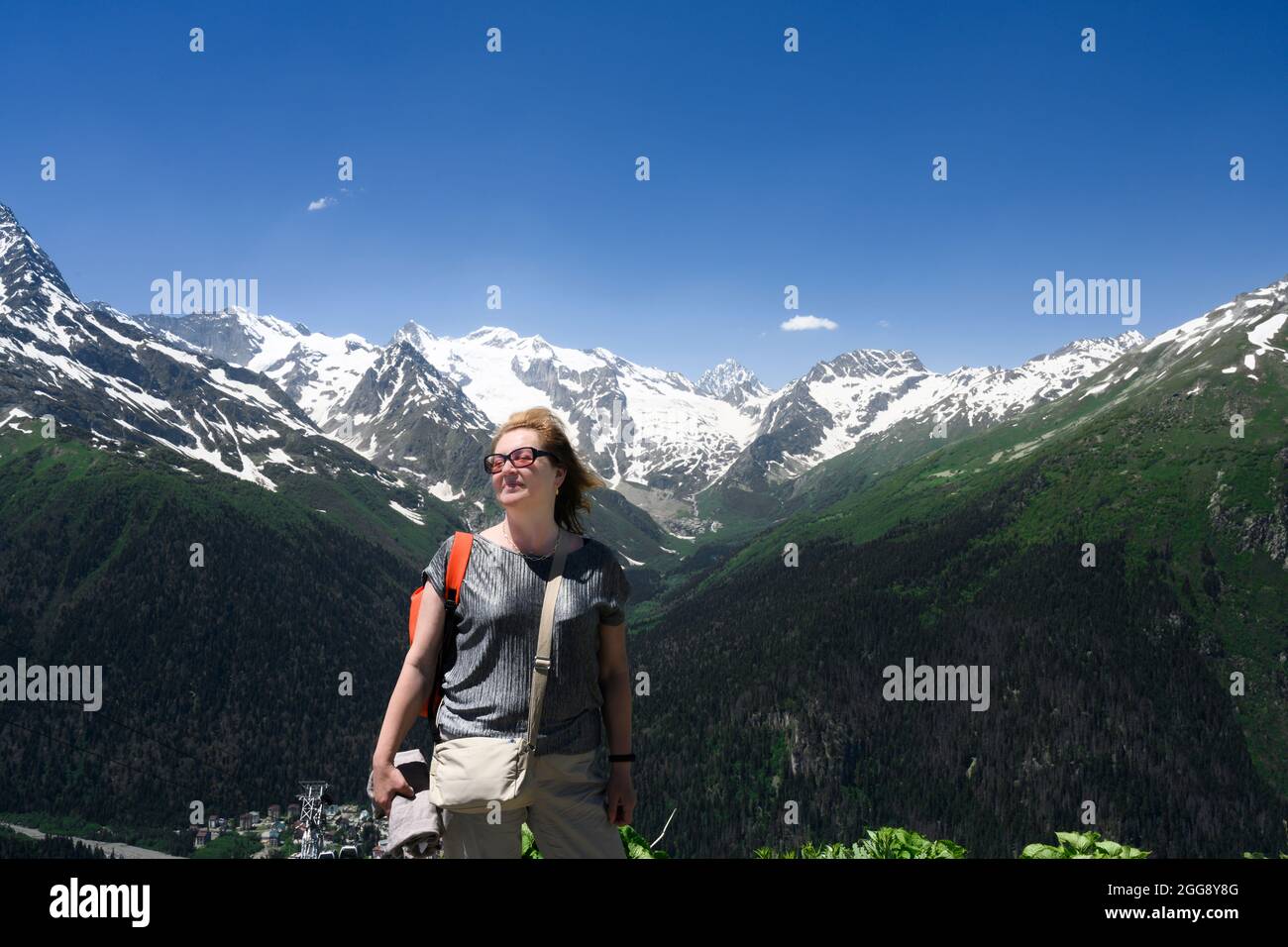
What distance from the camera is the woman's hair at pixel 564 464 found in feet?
25.3

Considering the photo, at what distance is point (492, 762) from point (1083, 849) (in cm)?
772

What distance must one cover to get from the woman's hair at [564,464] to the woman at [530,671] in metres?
0.09

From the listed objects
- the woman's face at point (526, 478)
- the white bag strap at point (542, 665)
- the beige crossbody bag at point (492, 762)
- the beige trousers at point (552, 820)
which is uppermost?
the woman's face at point (526, 478)

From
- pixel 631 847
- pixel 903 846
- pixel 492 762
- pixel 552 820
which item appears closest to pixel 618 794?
pixel 552 820

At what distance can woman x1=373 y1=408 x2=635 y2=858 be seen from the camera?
23.2ft

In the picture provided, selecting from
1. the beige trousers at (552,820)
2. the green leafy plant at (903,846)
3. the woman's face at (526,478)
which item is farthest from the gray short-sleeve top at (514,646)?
the green leafy plant at (903,846)

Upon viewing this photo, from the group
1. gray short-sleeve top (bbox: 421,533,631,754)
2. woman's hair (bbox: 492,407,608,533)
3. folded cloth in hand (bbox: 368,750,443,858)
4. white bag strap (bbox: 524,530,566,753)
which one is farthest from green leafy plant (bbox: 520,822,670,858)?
woman's hair (bbox: 492,407,608,533)

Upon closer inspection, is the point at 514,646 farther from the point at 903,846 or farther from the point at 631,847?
the point at 903,846

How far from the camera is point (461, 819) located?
6.93m

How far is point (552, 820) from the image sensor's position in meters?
7.23

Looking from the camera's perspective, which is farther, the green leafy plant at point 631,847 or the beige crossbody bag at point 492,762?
the green leafy plant at point 631,847

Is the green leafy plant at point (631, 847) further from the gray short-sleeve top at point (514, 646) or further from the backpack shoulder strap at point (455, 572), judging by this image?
the backpack shoulder strap at point (455, 572)
